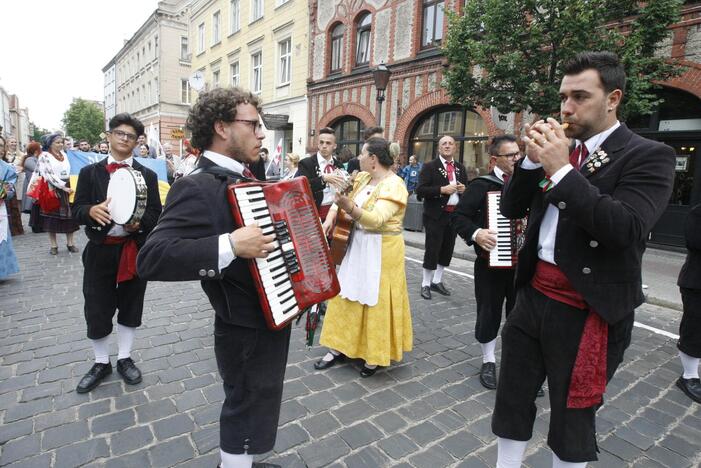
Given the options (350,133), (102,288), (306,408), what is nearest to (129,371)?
(102,288)

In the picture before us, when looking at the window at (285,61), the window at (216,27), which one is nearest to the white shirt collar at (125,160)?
the window at (285,61)

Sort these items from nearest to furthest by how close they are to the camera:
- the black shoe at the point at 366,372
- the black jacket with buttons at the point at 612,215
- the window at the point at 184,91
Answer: the black jacket with buttons at the point at 612,215
the black shoe at the point at 366,372
the window at the point at 184,91

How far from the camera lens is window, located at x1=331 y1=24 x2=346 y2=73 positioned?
1647cm

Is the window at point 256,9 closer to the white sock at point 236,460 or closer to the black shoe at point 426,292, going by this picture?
the black shoe at point 426,292

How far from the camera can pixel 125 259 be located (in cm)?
316

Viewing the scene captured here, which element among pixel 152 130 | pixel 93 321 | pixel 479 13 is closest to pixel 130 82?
pixel 152 130

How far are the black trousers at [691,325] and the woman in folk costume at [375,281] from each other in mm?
2281

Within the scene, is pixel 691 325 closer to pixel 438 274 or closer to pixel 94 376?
pixel 438 274

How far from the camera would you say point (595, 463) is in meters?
2.54

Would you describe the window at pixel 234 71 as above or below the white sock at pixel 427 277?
above

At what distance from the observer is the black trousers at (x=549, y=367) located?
74.0 inches

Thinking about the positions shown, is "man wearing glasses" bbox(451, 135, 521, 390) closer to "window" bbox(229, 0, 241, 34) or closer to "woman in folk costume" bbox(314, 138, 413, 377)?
"woman in folk costume" bbox(314, 138, 413, 377)

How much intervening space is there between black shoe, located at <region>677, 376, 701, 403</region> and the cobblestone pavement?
0.07m

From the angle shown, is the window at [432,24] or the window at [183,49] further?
the window at [183,49]
